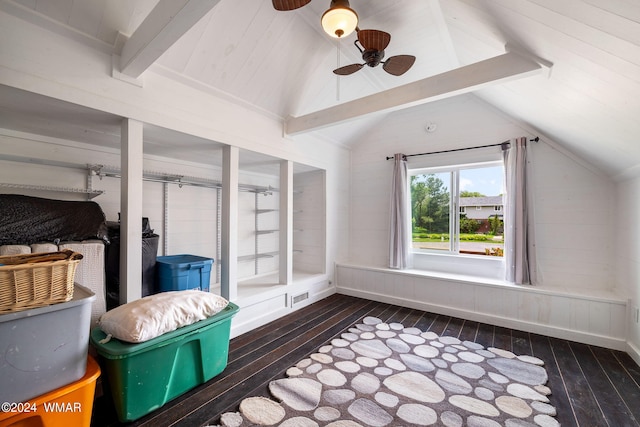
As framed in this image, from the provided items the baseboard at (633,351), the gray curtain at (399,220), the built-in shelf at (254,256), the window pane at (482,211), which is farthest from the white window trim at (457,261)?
the built-in shelf at (254,256)

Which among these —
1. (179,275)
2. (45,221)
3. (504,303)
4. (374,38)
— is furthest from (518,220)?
(45,221)

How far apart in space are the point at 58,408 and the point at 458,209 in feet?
14.3

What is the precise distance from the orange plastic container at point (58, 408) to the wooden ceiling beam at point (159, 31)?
1.90 metres

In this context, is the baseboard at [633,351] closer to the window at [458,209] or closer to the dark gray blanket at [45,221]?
the window at [458,209]

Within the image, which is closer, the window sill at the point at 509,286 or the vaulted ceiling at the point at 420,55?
the vaulted ceiling at the point at 420,55

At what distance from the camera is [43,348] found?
1.22m

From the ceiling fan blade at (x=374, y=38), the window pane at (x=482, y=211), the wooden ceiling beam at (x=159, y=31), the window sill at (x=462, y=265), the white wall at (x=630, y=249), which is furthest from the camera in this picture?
the window pane at (x=482, y=211)

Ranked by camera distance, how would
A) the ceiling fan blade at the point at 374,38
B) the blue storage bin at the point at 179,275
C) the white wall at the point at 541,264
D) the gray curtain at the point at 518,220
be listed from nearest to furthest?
1. the ceiling fan blade at the point at 374,38
2. the blue storage bin at the point at 179,275
3. the white wall at the point at 541,264
4. the gray curtain at the point at 518,220

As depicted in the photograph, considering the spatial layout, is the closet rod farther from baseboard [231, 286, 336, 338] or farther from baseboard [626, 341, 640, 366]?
baseboard [626, 341, 640, 366]

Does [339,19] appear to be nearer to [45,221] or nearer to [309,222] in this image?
[45,221]

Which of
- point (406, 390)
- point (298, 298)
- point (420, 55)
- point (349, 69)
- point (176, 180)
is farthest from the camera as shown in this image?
point (298, 298)

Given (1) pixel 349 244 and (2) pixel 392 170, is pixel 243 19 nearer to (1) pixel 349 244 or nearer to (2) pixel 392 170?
(2) pixel 392 170

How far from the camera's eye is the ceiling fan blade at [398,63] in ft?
6.61

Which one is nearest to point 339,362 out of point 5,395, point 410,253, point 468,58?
point 5,395
